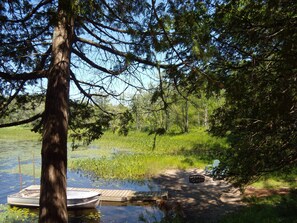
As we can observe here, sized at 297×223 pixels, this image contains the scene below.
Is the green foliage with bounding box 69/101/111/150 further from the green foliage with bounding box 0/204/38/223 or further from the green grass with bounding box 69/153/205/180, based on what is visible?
the green grass with bounding box 69/153/205/180

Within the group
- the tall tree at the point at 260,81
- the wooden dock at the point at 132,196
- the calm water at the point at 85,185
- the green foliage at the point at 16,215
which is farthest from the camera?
the wooden dock at the point at 132,196

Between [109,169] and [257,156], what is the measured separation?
16.2 meters

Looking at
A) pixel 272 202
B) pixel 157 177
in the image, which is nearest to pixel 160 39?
pixel 272 202

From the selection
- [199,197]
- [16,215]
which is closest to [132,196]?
[199,197]

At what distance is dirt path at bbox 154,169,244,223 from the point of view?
38.6ft

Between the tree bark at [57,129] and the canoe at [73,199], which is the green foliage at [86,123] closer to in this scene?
the tree bark at [57,129]

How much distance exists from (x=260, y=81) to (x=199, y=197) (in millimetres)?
10431

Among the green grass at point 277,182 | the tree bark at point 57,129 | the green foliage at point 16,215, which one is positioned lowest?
the green foliage at point 16,215

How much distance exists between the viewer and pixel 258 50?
5633mm

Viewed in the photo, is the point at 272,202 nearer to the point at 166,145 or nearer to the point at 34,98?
the point at 34,98

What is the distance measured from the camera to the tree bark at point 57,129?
323 centimetres

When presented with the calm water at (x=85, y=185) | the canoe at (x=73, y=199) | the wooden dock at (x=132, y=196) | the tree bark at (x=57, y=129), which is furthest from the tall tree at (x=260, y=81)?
the canoe at (x=73, y=199)

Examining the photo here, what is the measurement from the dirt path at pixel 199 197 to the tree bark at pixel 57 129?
306 inches

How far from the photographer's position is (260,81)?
5.21 meters
